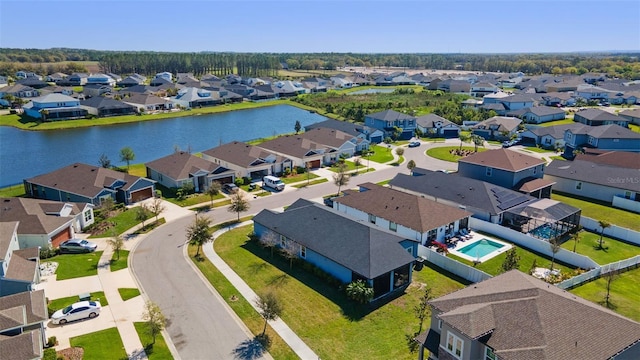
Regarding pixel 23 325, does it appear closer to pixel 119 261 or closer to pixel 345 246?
pixel 119 261

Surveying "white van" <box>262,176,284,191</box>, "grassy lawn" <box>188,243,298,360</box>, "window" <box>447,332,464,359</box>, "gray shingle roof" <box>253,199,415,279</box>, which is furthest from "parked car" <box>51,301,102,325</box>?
"white van" <box>262,176,284,191</box>

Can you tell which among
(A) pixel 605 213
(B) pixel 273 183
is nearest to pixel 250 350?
(B) pixel 273 183

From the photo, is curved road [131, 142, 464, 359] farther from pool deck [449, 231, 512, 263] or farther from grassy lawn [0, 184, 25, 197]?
grassy lawn [0, 184, 25, 197]

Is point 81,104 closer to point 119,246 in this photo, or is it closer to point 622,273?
point 119,246

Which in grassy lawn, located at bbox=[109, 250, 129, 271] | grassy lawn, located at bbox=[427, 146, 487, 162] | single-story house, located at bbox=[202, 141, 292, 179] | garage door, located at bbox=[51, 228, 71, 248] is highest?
single-story house, located at bbox=[202, 141, 292, 179]

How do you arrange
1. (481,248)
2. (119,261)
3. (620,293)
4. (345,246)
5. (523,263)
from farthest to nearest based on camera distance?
(481,248) < (523,263) < (119,261) < (345,246) < (620,293)

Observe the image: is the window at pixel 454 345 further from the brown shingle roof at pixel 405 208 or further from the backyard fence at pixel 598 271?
the brown shingle roof at pixel 405 208

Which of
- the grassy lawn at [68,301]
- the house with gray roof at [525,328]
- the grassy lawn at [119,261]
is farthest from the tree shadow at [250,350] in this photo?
the grassy lawn at [119,261]
